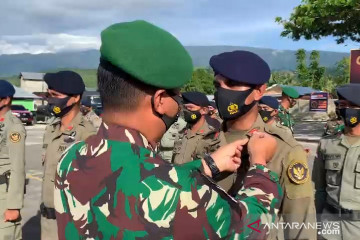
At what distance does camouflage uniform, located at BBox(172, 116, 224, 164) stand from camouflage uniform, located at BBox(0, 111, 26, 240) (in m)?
1.55

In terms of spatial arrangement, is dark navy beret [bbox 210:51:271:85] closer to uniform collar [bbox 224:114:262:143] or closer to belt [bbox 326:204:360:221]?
uniform collar [bbox 224:114:262:143]

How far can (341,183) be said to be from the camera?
134 inches

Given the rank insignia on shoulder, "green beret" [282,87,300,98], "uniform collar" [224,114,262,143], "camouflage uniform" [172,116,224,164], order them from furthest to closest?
"green beret" [282,87,300,98] → "camouflage uniform" [172,116,224,164] → "uniform collar" [224,114,262,143] → the rank insignia on shoulder

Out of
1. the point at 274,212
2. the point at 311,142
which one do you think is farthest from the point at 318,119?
the point at 274,212

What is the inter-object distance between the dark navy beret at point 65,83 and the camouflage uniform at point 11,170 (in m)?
0.53

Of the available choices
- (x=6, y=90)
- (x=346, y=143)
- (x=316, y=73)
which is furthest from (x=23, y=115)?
(x=316, y=73)

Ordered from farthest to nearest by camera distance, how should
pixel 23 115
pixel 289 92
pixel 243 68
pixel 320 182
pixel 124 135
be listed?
pixel 23 115 < pixel 289 92 < pixel 320 182 < pixel 243 68 < pixel 124 135

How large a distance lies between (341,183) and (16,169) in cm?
278

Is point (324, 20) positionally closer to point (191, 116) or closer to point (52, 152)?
point (191, 116)

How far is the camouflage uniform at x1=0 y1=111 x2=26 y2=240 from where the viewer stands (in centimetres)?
384

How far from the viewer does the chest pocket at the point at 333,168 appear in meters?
3.45

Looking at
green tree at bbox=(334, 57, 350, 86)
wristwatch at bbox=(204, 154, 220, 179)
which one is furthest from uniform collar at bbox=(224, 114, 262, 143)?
green tree at bbox=(334, 57, 350, 86)

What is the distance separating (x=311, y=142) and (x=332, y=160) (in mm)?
14743

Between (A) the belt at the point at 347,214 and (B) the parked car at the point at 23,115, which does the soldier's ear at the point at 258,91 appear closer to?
(A) the belt at the point at 347,214
